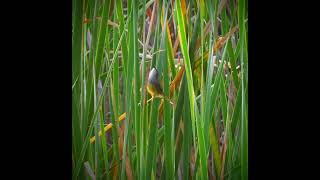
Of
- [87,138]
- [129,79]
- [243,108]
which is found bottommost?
[87,138]

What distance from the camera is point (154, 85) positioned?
2.19 metres

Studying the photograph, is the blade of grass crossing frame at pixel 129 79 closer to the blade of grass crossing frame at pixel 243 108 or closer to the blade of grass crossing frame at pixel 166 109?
the blade of grass crossing frame at pixel 166 109

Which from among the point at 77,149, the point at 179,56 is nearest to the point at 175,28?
the point at 179,56

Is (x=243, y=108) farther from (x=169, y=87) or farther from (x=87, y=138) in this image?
(x=87, y=138)

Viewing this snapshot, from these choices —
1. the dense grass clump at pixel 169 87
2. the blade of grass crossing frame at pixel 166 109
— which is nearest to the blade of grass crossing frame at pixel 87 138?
the dense grass clump at pixel 169 87

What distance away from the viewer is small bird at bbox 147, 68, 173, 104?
2.19m

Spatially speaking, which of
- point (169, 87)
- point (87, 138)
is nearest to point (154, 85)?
point (169, 87)

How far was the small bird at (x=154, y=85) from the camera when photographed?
2.19 metres

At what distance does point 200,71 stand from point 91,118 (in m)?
0.48

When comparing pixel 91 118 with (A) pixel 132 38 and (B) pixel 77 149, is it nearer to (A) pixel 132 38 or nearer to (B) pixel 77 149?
(B) pixel 77 149

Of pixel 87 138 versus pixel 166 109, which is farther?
pixel 87 138

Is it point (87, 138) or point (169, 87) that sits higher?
point (169, 87)

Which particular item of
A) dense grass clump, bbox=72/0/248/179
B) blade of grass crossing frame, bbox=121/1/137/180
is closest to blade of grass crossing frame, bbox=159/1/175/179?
dense grass clump, bbox=72/0/248/179

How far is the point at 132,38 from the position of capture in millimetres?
2207
